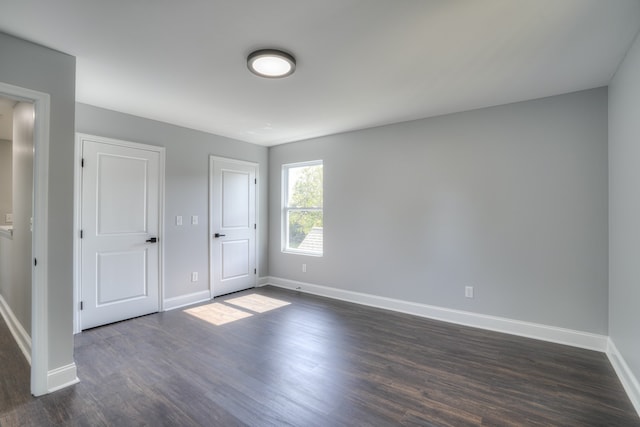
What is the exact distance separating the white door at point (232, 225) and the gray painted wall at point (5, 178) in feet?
10.5

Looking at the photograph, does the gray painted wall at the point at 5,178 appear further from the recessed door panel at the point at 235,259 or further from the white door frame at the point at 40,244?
the white door frame at the point at 40,244

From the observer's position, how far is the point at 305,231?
505cm

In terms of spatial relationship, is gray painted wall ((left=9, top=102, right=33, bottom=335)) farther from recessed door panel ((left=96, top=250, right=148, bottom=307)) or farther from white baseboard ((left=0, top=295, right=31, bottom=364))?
recessed door panel ((left=96, top=250, right=148, bottom=307))

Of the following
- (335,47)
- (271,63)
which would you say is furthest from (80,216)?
(335,47)

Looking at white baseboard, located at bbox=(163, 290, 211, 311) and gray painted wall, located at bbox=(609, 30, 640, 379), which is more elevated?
gray painted wall, located at bbox=(609, 30, 640, 379)

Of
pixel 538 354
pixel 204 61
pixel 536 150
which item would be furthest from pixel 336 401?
pixel 536 150

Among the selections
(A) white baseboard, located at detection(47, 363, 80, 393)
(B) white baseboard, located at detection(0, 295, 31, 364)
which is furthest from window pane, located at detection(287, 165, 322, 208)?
(B) white baseboard, located at detection(0, 295, 31, 364)

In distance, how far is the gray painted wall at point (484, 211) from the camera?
2.88 metres

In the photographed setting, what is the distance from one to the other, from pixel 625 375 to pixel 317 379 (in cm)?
229

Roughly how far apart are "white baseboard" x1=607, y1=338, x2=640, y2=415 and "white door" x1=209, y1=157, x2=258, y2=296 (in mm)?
4444

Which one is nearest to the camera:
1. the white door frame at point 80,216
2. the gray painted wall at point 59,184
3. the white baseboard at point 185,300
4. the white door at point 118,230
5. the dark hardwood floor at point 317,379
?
the dark hardwood floor at point 317,379

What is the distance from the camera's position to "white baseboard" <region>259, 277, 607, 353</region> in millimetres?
2879

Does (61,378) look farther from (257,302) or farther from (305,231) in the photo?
(305,231)

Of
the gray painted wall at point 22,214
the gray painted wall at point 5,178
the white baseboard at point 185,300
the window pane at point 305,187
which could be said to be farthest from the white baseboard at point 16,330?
the window pane at point 305,187
